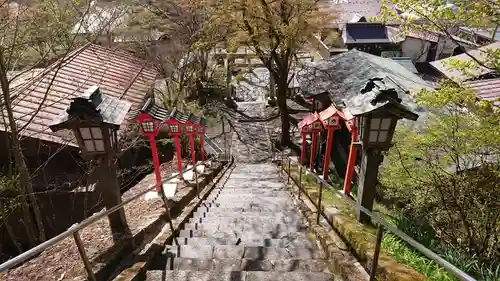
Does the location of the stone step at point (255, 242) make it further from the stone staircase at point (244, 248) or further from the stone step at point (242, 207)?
the stone step at point (242, 207)

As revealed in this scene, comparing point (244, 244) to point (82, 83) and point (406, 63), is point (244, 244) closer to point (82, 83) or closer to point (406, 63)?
point (82, 83)

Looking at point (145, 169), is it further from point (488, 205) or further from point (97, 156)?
point (488, 205)

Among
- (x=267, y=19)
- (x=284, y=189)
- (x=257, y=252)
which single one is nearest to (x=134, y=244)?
(x=257, y=252)

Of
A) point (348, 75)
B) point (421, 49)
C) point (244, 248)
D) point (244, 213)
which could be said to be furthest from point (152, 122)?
point (421, 49)

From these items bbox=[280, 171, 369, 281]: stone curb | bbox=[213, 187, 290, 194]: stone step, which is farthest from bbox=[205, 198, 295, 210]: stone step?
bbox=[280, 171, 369, 281]: stone curb

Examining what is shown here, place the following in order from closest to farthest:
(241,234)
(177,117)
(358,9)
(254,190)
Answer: (241,234)
(177,117)
(254,190)
(358,9)

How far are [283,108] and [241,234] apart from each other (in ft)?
43.9

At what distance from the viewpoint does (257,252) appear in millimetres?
5078

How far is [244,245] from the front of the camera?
5438 millimetres

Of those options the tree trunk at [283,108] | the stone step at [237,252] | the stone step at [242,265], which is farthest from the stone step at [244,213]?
the tree trunk at [283,108]

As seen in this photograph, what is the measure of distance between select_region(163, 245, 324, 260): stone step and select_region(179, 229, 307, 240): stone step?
0.70 meters

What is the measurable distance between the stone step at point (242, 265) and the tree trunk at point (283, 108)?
14.0 metres

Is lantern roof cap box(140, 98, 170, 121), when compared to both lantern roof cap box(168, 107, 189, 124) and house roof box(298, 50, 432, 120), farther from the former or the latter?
house roof box(298, 50, 432, 120)

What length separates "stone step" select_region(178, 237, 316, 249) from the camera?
5.46 metres
